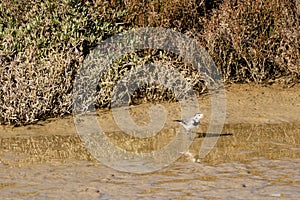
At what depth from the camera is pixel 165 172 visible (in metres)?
6.52

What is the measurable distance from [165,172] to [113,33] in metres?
3.77

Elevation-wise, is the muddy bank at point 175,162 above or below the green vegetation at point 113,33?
below

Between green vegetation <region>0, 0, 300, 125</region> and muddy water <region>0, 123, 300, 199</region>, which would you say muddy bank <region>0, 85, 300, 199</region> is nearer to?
muddy water <region>0, 123, 300, 199</region>

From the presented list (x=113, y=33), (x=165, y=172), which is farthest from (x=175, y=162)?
(x=113, y=33)

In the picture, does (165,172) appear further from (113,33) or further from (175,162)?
(113,33)

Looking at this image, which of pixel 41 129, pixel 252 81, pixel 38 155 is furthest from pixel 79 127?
pixel 252 81

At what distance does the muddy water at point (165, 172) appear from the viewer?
5.86 meters

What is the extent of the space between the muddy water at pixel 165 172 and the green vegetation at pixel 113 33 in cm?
78

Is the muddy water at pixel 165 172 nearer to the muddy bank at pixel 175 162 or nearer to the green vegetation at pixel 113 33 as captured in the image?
the muddy bank at pixel 175 162

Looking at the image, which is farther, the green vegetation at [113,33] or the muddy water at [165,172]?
the green vegetation at [113,33]

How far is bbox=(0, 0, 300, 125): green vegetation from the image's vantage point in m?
8.71

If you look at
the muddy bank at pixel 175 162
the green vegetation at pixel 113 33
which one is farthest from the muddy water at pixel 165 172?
the green vegetation at pixel 113 33

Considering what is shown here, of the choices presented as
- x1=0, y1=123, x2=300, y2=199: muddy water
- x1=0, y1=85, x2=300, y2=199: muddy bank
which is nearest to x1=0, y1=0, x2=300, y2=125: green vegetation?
x1=0, y1=85, x2=300, y2=199: muddy bank

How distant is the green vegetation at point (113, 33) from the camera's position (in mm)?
8711
